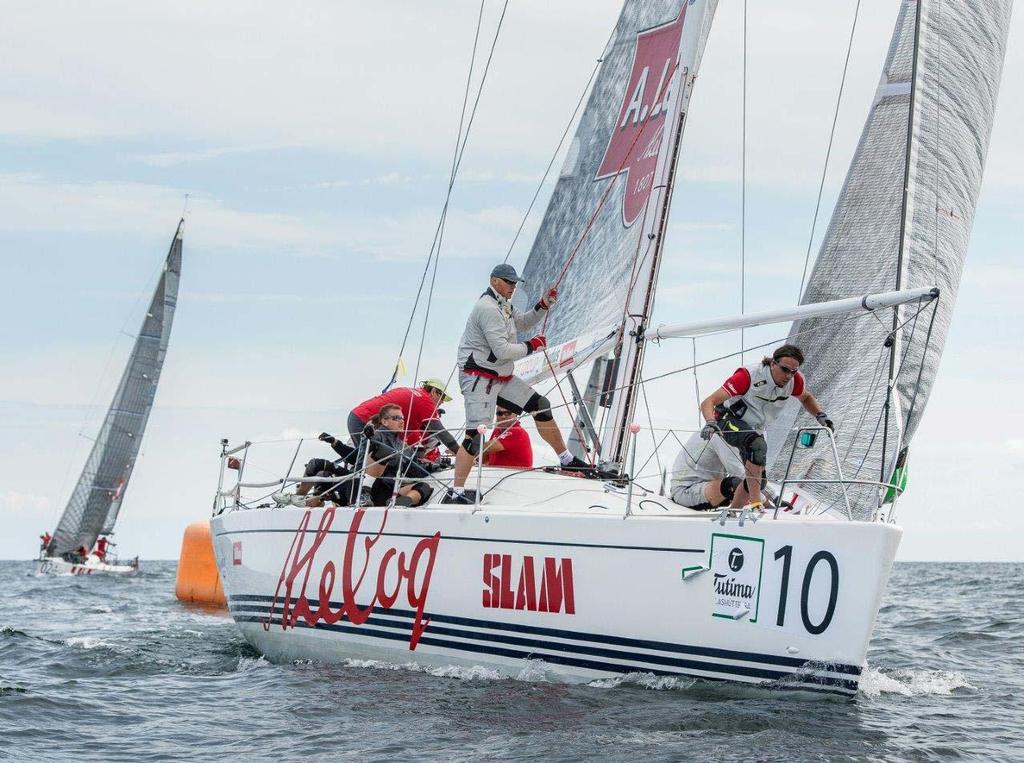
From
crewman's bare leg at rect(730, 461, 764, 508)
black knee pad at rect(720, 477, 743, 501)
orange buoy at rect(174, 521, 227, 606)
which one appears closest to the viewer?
crewman's bare leg at rect(730, 461, 764, 508)

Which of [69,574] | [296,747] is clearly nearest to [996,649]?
[296,747]

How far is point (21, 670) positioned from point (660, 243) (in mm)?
5399

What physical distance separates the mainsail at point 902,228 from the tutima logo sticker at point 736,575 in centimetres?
130

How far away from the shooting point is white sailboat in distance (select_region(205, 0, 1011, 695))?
634 cm

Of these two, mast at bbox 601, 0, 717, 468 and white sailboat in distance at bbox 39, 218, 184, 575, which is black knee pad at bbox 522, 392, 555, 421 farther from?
white sailboat in distance at bbox 39, 218, 184, 575

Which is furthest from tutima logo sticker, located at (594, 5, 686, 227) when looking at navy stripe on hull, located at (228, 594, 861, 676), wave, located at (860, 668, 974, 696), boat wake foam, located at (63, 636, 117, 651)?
boat wake foam, located at (63, 636, 117, 651)

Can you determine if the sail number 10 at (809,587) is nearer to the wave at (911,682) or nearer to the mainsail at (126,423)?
the wave at (911,682)

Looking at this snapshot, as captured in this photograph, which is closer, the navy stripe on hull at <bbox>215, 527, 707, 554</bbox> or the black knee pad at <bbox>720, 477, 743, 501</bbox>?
the navy stripe on hull at <bbox>215, 527, 707, 554</bbox>

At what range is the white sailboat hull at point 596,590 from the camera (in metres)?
6.20

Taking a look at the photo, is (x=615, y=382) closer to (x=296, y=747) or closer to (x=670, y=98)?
(x=670, y=98)

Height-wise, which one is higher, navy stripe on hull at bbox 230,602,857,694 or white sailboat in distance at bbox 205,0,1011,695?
white sailboat in distance at bbox 205,0,1011,695

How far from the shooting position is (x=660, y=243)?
29.0 feet

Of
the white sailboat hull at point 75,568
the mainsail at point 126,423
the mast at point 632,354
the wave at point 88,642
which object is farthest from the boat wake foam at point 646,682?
the white sailboat hull at point 75,568

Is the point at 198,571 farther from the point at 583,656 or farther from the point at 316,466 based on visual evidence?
the point at 583,656
